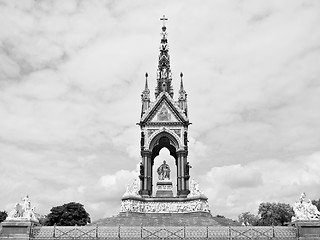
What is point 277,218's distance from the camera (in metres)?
57.8

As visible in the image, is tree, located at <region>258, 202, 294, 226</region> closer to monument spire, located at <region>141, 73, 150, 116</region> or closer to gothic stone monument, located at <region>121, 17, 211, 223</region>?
gothic stone monument, located at <region>121, 17, 211, 223</region>

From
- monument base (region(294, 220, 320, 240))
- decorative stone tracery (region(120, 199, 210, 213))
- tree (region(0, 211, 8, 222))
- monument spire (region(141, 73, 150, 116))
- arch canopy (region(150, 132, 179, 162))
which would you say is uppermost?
monument spire (region(141, 73, 150, 116))

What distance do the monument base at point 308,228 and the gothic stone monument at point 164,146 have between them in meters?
10.7

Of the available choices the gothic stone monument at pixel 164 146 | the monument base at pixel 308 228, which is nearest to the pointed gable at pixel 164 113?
the gothic stone monument at pixel 164 146

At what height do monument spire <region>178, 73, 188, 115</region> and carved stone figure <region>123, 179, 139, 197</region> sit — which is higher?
monument spire <region>178, 73, 188, 115</region>

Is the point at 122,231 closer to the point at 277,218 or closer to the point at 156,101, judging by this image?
the point at 156,101

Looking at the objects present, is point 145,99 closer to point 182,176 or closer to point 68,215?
point 182,176

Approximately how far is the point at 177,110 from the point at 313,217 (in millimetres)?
16785

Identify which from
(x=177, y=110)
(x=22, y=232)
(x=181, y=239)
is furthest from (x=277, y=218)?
(x=22, y=232)

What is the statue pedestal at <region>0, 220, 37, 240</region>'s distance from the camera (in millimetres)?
22453

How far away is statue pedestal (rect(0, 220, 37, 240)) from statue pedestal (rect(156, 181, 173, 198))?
1380 centimetres

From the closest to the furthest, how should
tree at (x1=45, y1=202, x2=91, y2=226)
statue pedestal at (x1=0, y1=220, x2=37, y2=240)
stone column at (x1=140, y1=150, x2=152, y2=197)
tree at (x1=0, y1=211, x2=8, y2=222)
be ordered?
statue pedestal at (x1=0, y1=220, x2=37, y2=240), stone column at (x1=140, y1=150, x2=152, y2=197), tree at (x1=0, y1=211, x2=8, y2=222), tree at (x1=45, y1=202, x2=91, y2=226)

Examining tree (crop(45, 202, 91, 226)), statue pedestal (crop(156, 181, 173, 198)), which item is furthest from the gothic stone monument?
tree (crop(45, 202, 91, 226))

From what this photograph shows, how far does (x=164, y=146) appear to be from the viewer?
38.5 meters
